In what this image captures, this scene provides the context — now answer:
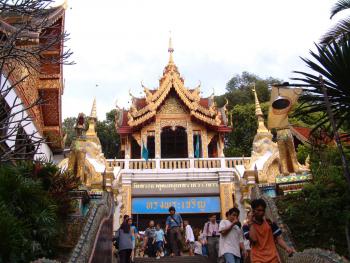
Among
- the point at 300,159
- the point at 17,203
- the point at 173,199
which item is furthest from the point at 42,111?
the point at 300,159

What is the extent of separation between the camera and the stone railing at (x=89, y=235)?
5.15 metres

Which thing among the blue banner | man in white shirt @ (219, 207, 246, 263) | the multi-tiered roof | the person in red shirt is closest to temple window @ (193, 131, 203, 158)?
the multi-tiered roof

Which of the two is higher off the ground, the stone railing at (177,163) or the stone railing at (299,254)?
the stone railing at (177,163)

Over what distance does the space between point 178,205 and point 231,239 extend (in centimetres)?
1247

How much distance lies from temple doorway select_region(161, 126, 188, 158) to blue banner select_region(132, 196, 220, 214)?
4.57 m

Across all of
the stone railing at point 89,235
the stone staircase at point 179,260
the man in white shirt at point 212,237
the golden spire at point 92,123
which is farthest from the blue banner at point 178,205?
the man in white shirt at point 212,237

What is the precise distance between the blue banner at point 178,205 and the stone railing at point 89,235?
10134 millimetres

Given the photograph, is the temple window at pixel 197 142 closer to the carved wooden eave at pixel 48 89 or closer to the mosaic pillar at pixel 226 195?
the mosaic pillar at pixel 226 195

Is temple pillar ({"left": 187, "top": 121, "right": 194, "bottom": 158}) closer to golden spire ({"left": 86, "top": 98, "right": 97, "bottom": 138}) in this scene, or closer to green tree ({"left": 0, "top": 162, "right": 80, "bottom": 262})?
golden spire ({"left": 86, "top": 98, "right": 97, "bottom": 138})

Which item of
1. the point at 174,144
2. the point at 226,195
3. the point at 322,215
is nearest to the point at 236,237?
the point at 322,215

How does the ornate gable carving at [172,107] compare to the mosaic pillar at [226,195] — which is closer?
the mosaic pillar at [226,195]

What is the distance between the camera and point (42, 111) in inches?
566

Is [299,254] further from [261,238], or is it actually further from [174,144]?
[174,144]

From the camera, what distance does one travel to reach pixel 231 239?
5.26m
